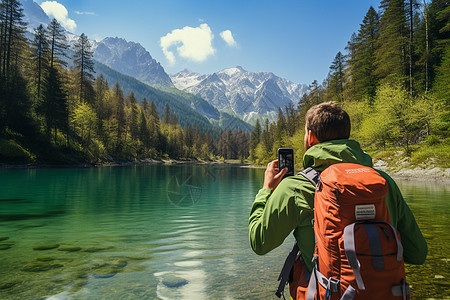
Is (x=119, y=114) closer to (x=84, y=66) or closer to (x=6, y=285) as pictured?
(x=84, y=66)

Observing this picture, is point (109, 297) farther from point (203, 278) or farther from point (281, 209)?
point (281, 209)

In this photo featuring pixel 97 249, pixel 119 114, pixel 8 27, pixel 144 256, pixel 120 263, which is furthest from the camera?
Result: pixel 119 114

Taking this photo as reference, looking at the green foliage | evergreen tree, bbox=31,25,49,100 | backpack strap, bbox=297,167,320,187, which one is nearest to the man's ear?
backpack strap, bbox=297,167,320,187

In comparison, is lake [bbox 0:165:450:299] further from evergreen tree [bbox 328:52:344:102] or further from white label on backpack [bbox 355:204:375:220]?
evergreen tree [bbox 328:52:344:102]

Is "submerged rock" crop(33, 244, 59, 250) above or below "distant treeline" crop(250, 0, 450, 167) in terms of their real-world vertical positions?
below

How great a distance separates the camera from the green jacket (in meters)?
1.87

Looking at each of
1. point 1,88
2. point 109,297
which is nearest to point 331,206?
point 109,297

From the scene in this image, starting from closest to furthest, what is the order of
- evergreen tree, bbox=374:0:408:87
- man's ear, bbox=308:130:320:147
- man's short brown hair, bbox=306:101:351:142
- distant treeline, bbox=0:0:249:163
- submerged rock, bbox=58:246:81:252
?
man's short brown hair, bbox=306:101:351:142 → man's ear, bbox=308:130:320:147 → submerged rock, bbox=58:246:81:252 → evergreen tree, bbox=374:0:408:87 → distant treeline, bbox=0:0:249:163

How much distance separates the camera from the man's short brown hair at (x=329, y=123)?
2.00 m

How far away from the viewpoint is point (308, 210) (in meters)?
1.87

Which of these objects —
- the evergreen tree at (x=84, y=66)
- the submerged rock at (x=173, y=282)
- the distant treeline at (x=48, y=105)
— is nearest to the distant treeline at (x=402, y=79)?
the submerged rock at (x=173, y=282)

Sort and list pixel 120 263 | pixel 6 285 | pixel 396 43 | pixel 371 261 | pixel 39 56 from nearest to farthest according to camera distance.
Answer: pixel 371 261 < pixel 6 285 < pixel 120 263 < pixel 396 43 < pixel 39 56

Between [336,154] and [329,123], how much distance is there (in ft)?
0.91

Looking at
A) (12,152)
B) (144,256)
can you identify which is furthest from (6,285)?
(12,152)
